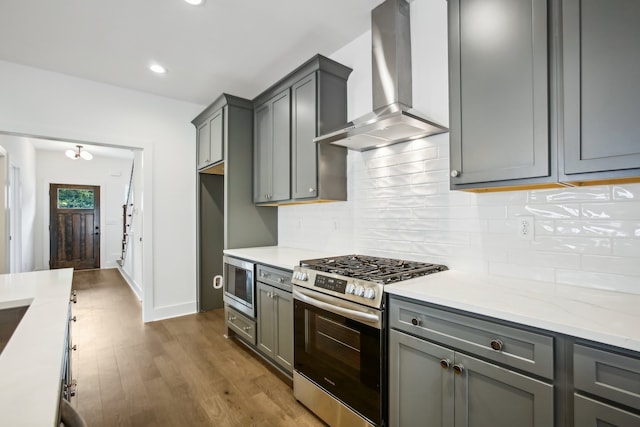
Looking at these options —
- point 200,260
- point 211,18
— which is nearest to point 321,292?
point 211,18

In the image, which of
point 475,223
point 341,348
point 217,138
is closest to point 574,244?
point 475,223

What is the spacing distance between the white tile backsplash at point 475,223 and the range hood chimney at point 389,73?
195 millimetres

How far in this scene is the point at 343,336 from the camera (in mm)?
1807

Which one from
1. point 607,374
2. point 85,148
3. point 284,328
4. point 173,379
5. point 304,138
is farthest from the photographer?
point 85,148

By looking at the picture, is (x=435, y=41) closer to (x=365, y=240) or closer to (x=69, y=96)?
(x=365, y=240)

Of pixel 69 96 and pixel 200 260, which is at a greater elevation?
pixel 69 96

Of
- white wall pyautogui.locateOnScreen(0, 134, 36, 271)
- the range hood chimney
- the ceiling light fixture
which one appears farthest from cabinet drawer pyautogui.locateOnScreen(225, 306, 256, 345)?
the ceiling light fixture

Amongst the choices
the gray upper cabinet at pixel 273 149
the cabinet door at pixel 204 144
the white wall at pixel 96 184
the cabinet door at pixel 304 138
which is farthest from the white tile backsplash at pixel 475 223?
the white wall at pixel 96 184

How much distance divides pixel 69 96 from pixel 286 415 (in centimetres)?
383

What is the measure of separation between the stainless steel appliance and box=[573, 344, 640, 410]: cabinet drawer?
787 millimetres

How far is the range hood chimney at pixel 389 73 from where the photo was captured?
212cm

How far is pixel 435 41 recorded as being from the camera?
7.01ft

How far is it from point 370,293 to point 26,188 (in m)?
7.34

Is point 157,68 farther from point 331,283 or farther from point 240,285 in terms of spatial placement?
point 331,283
